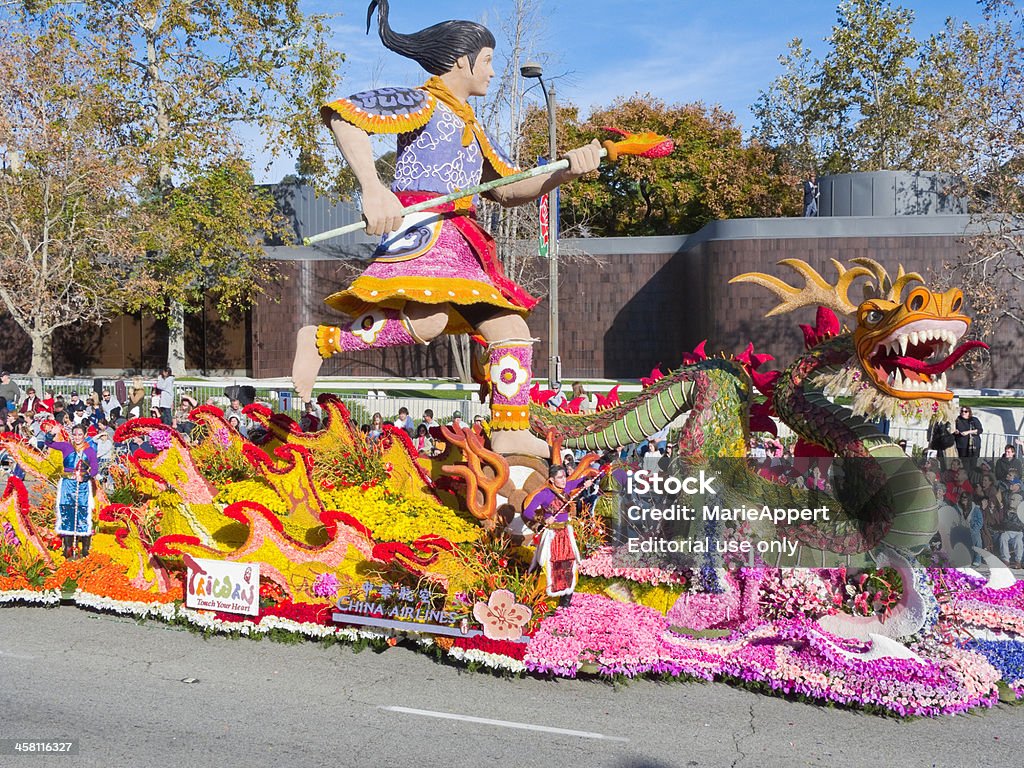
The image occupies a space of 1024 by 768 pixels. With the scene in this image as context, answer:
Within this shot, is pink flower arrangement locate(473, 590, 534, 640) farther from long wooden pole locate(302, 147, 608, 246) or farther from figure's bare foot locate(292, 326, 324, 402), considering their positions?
long wooden pole locate(302, 147, 608, 246)

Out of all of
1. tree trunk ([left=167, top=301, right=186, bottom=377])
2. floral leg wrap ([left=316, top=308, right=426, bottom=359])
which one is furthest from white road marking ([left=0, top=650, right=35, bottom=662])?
tree trunk ([left=167, top=301, right=186, bottom=377])

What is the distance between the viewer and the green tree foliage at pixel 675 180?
27641mm

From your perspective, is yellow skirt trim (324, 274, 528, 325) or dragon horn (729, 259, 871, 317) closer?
yellow skirt trim (324, 274, 528, 325)

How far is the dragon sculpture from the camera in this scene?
18.6 ft

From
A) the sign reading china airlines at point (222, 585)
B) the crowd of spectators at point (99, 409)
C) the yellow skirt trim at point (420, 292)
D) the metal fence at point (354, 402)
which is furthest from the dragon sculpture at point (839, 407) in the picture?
the metal fence at point (354, 402)

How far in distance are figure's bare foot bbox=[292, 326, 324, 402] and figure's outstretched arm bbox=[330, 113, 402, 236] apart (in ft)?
3.24

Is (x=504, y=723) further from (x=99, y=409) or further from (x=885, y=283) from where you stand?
(x=99, y=409)

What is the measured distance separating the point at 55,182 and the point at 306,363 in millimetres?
15858

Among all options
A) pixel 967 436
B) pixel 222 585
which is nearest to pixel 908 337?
pixel 222 585

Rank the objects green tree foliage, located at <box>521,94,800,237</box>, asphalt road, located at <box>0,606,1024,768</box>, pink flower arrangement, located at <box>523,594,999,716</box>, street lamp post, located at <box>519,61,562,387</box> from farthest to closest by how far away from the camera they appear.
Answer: green tree foliage, located at <box>521,94,800,237</box> < street lamp post, located at <box>519,61,562,387</box> < pink flower arrangement, located at <box>523,594,999,716</box> < asphalt road, located at <box>0,606,1024,768</box>

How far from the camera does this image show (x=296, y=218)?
25.7 m

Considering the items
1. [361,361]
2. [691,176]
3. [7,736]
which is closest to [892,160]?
[691,176]

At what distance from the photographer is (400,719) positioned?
5.00 meters

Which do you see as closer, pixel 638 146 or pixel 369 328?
pixel 638 146
